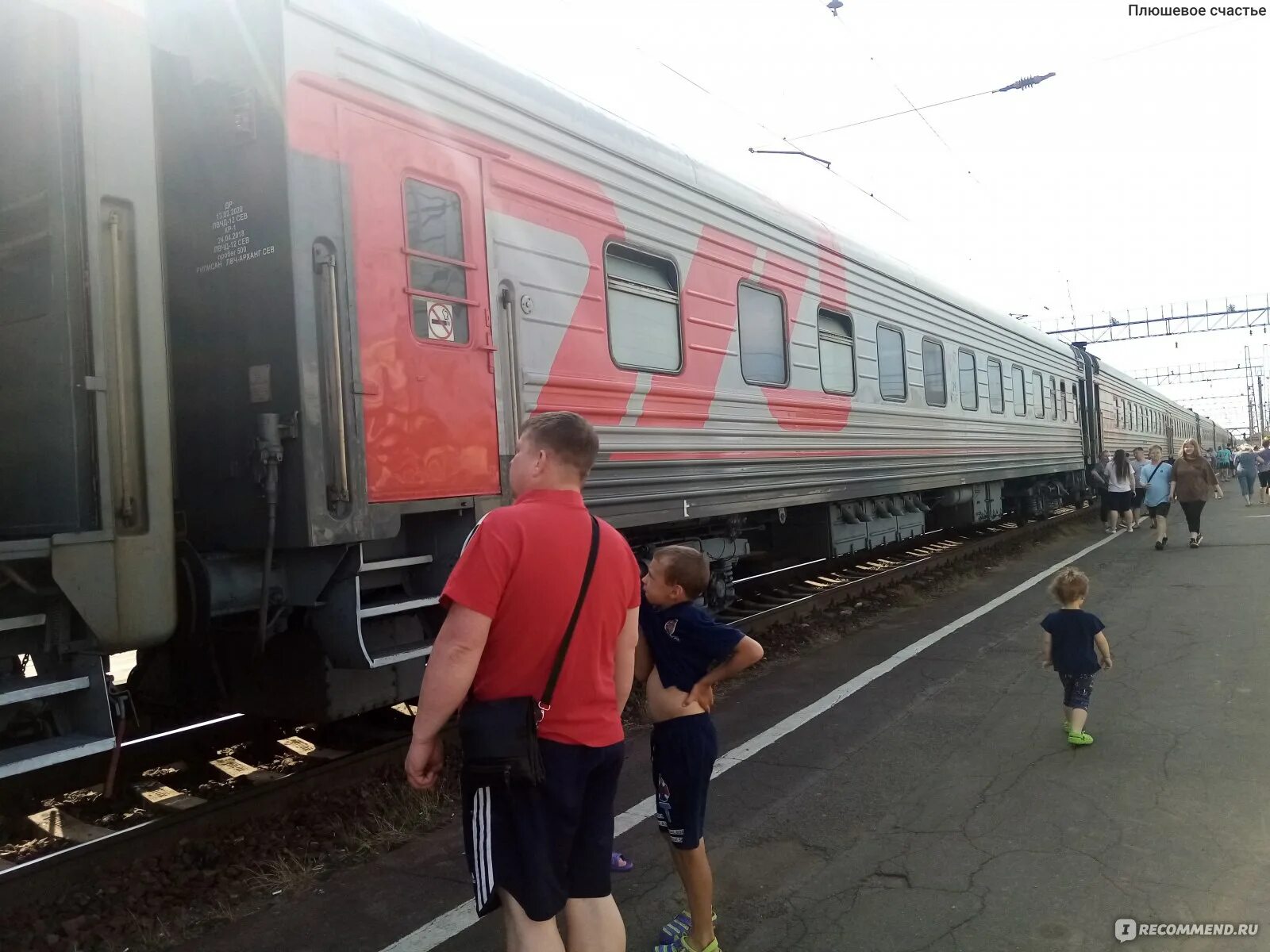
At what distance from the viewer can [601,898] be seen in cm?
245

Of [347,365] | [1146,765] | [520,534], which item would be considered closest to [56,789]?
[347,365]

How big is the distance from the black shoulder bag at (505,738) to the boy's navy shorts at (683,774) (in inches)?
30.9

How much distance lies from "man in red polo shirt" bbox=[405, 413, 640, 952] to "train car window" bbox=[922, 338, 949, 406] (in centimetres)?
854

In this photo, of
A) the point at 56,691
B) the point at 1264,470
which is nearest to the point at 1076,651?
the point at 56,691

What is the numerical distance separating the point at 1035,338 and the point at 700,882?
14754 mm

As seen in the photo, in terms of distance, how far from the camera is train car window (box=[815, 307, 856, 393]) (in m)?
8.20

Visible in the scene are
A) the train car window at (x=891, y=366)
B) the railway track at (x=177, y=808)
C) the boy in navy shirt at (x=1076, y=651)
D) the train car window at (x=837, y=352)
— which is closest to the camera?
the railway track at (x=177, y=808)

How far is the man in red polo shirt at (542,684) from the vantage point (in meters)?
2.25

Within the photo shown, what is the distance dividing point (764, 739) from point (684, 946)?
2.36m

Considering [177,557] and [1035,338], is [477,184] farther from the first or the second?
[1035,338]

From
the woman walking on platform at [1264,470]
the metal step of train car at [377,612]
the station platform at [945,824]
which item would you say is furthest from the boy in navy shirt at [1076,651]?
the woman walking on platform at [1264,470]

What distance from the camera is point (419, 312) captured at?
4.45 metres

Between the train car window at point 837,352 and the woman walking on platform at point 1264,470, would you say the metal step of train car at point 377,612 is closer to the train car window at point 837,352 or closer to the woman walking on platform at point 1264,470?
the train car window at point 837,352

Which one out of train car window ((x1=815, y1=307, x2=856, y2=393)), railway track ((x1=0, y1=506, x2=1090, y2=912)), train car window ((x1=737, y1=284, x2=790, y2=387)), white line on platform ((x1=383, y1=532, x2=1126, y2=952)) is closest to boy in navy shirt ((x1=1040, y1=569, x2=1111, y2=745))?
white line on platform ((x1=383, y1=532, x2=1126, y2=952))
